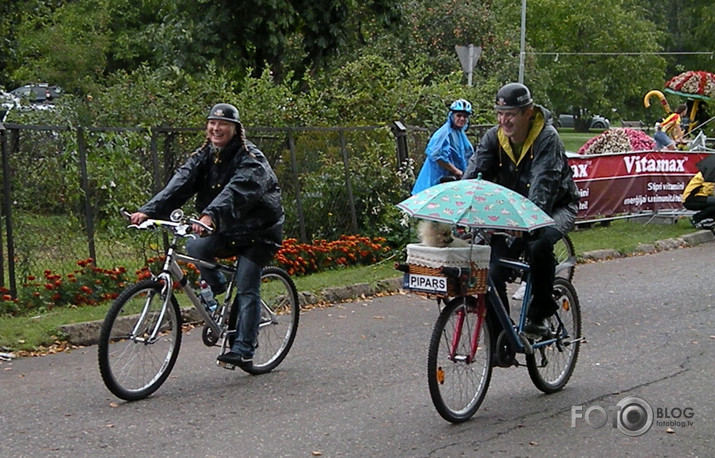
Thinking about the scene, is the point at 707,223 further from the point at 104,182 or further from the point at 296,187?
the point at 104,182

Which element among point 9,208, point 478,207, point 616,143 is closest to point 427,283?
point 478,207

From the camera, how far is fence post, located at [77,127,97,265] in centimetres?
1102

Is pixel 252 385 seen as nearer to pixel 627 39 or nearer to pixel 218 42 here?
pixel 218 42

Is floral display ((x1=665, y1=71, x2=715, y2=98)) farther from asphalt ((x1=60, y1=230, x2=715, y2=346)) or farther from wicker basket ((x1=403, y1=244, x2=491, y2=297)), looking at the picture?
wicker basket ((x1=403, y1=244, x2=491, y2=297))

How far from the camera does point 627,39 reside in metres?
54.4

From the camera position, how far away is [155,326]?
7430 millimetres

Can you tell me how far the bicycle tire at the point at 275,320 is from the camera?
327 inches

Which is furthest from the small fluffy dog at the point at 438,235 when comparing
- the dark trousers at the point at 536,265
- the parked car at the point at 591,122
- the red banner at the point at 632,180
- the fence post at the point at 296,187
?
the parked car at the point at 591,122

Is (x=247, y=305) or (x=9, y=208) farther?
(x=9, y=208)

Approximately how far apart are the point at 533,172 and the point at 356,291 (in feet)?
16.4

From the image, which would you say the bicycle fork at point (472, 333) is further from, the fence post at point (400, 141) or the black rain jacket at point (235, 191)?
the fence post at point (400, 141)

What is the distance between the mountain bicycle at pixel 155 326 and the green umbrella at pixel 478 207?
5.03 ft

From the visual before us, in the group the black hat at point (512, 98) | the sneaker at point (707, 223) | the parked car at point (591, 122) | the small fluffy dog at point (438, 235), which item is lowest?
the parked car at point (591, 122)

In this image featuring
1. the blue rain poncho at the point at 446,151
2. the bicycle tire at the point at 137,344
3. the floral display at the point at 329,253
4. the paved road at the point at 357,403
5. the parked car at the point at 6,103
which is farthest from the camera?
the parked car at the point at 6,103
